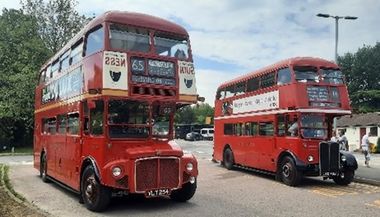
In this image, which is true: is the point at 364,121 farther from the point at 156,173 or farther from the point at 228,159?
the point at 156,173

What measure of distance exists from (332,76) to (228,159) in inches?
292

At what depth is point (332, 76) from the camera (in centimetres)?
1728

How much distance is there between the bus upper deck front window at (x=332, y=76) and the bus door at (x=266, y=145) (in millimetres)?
2729

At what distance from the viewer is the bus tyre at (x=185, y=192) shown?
40.0 ft

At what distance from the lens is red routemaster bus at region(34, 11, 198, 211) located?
11.0 meters

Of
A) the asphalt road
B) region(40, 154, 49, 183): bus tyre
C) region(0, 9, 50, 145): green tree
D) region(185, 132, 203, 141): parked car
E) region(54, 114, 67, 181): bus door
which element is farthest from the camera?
region(185, 132, 203, 141): parked car

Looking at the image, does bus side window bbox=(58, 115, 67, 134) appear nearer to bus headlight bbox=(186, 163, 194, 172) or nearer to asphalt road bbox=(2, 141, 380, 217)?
asphalt road bbox=(2, 141, 380, 217)

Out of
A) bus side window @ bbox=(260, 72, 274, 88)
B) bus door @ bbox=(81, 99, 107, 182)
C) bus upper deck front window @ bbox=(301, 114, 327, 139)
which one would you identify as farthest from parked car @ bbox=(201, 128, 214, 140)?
bus door @ bbox=(81, 99, 107, 182)

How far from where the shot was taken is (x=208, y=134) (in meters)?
69.6

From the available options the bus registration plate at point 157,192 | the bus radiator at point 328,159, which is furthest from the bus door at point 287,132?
the bus registration plate at point 157,192

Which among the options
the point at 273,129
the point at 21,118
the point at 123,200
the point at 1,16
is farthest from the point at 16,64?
the point at 123,200

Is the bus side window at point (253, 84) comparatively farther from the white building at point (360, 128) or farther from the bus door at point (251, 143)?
the white building at point (360, 128)

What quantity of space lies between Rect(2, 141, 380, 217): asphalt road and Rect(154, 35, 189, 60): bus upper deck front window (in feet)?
12.1

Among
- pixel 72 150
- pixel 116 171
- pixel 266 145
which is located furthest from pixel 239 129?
pixel 116 171
